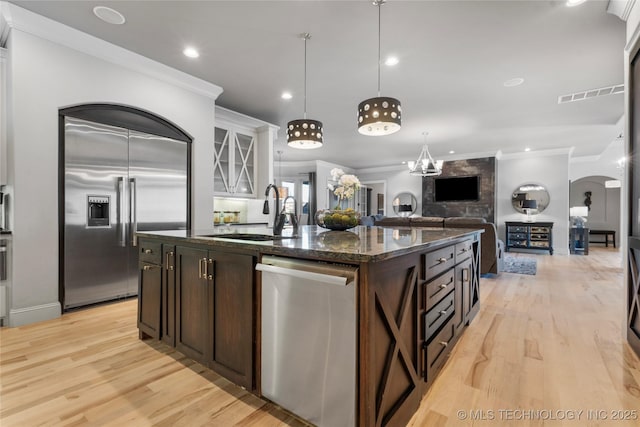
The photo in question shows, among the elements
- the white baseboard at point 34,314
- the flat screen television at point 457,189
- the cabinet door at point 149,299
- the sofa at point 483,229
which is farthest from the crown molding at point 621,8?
the flat screen television at point 457,189

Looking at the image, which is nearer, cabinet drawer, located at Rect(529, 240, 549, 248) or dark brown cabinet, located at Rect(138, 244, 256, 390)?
dark brown cabinet, located at Rect(138, 244, 256, 390)

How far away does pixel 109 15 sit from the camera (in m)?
2.63

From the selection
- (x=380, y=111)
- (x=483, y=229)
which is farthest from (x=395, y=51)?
(x=483, y=229)

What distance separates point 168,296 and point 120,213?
1754 mm

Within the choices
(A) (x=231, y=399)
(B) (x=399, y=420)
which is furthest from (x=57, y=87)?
(B) (x=399, y=420)

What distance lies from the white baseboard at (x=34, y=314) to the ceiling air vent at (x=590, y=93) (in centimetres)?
662

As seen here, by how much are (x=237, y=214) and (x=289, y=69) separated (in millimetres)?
2732

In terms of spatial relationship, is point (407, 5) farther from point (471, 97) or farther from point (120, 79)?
point (120, 79)

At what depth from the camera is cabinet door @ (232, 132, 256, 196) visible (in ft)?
16.7

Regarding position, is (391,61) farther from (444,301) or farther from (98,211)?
(98,211)

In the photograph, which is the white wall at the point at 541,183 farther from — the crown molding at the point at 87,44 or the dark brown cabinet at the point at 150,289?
the dark brown cabinet at the point at 150,289

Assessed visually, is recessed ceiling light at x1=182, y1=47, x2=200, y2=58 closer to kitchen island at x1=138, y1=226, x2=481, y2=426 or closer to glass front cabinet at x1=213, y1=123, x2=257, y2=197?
glass front cabinet at x1=213, y1=123, x2=257, y2=197

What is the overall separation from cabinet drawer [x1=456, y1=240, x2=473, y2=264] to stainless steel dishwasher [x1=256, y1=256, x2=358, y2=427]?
1.32 metres

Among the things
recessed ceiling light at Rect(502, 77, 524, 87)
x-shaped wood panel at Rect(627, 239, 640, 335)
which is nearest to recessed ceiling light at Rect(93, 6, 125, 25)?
recessed ceiling light at Rect(502, 77, 524, 87)
